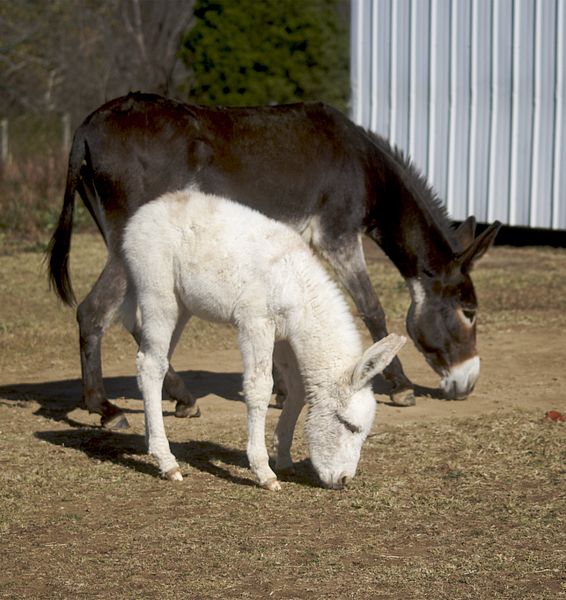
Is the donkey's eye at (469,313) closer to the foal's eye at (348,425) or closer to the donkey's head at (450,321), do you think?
the donkey's head at (450,321)

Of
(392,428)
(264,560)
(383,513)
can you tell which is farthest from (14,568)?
(392,428)

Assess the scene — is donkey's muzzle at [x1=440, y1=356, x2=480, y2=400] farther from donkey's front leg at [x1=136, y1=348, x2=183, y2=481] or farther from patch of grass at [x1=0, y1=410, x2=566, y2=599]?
donkey's front leg at [x1=136, y1=348, x2=183, y2=481]

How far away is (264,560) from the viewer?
204 inches

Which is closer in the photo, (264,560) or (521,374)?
(264,560)

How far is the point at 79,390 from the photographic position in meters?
8.78

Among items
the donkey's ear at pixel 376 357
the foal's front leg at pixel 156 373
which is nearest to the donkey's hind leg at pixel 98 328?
the foal's front leg at pixel 156 373

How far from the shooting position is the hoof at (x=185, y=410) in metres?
7.92

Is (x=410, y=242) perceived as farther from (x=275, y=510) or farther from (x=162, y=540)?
(x=162, y=540)

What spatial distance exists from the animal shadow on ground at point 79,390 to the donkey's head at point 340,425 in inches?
87.9

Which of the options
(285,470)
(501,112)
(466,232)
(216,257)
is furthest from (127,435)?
(501,112)

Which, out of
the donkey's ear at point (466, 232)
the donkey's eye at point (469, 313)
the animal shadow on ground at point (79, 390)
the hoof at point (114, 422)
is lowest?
the animal shadow on ground at point (79, 390)

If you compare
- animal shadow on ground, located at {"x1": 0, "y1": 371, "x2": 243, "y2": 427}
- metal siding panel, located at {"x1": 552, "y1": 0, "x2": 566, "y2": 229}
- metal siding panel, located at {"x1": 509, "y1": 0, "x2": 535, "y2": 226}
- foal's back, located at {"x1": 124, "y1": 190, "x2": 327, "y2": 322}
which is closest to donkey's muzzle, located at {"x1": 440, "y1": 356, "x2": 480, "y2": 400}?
animal shadow on ground, located at {"x1": 0, "y1": 371, "x2": 243, "y2": 427}

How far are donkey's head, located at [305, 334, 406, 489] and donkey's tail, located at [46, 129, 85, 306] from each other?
7.98 feet

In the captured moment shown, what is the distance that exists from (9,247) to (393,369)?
30.1ft
